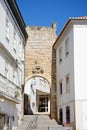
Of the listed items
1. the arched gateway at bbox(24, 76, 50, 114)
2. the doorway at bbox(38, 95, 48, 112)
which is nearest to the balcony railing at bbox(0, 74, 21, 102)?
the arched gateway at bbox(24, 76, 50, 114)

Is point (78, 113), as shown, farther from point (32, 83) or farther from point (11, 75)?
point (32, 83)

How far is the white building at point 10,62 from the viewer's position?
17.7 meters

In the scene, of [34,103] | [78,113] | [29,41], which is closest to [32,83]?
[34,103]

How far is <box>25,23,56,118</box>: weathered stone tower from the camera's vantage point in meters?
28.1

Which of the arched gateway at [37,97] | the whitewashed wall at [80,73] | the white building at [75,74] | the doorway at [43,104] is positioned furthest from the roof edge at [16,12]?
the doorway at [43,104]

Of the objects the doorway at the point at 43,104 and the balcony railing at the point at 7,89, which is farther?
the doorway at the point at 43,104

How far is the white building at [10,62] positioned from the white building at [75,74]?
3.49 meters

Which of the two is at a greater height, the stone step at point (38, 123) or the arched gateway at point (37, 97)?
the arched gateway at point (37, 97)

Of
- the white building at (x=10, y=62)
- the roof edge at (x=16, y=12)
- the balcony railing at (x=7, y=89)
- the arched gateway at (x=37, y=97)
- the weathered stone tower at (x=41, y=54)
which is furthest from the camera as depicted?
the arched gateway at (x=37, y=97)

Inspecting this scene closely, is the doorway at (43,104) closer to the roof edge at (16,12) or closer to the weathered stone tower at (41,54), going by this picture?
the weathered stone tower at (41,54)

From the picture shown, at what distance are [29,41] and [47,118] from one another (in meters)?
6.96

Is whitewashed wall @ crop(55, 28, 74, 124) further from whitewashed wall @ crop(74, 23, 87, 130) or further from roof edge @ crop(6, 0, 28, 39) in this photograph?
roof edge @ crop(6, 0, 28, 39)

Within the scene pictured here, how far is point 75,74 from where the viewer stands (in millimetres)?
21375

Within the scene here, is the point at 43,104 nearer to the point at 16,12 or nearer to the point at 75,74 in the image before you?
the point at 75,74
